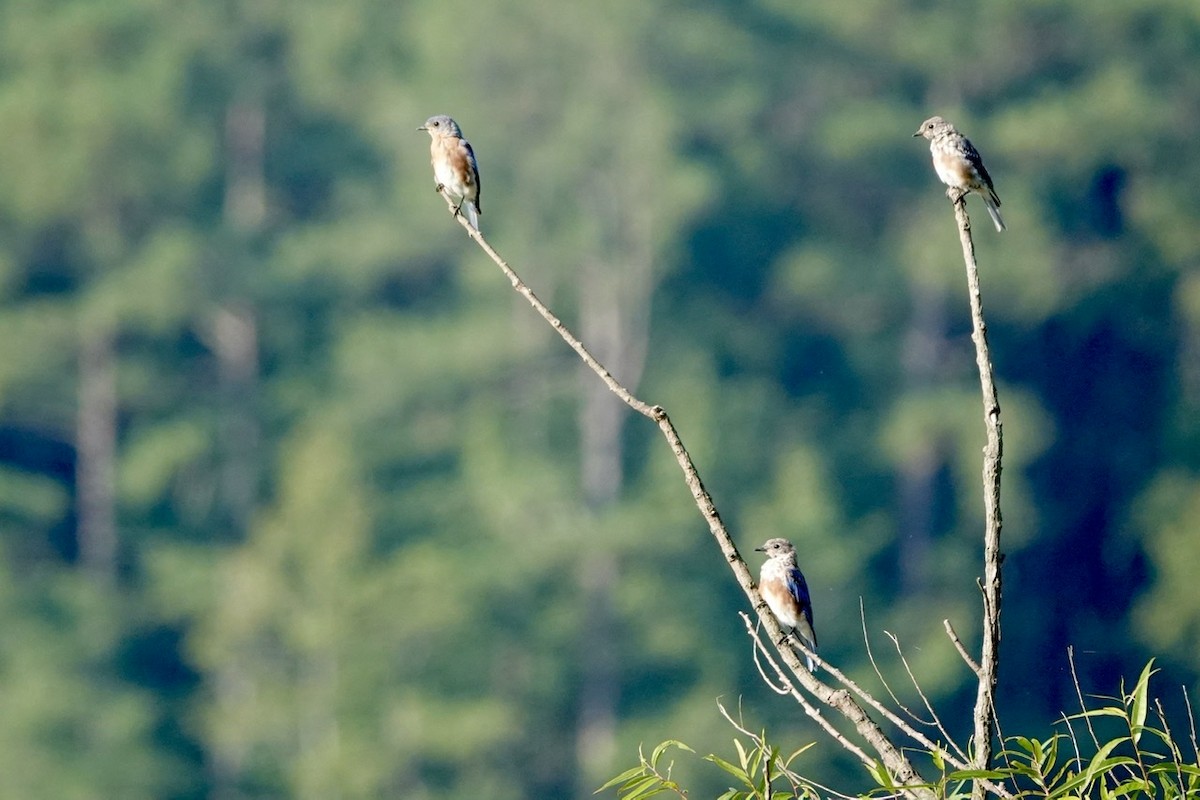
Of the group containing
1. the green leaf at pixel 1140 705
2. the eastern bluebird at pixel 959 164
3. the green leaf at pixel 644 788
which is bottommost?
the green leaf at pixel 1140 705

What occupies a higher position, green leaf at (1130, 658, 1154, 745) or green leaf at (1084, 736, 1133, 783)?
green leaf at (1130, 658, 1154, 745)

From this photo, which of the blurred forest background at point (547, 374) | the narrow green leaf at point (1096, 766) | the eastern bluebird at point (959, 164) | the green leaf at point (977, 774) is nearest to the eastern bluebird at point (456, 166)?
the eastern bluebird at point (959, 164)

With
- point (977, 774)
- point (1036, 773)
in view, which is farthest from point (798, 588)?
point (977, 774)

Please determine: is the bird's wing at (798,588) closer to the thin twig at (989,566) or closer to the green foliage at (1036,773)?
the green foliage at (1036,773)

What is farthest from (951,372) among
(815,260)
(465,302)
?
(465,302)

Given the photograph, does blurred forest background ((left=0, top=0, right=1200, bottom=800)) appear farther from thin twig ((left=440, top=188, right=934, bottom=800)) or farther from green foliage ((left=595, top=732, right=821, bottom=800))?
thin twig ((left=440, top=188, right=934, bottom=800))

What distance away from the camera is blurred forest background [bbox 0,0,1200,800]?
892 inches

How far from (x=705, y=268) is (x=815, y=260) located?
1457 millimetres

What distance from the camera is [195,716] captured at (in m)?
24.0

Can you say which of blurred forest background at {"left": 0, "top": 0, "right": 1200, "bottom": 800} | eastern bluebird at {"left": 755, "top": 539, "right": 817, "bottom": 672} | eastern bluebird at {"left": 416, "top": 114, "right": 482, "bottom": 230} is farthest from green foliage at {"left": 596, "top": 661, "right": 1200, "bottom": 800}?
blurred forest background at {"left": 0, "top": 0, "right": 1200, "bottom": 800}

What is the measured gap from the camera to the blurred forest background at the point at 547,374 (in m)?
22.7

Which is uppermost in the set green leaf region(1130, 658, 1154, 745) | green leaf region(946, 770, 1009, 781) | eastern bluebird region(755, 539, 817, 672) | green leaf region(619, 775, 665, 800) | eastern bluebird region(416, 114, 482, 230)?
eastern bluebird region(416, 114, 482, 230)

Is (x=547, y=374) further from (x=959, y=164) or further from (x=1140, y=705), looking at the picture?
(x=1140, y=705)

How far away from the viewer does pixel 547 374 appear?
26000 mm
